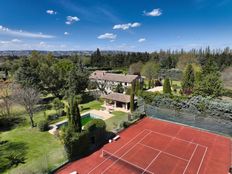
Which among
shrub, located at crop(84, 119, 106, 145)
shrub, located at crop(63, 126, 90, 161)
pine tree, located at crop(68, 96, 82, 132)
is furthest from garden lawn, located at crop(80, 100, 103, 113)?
pine tree, located at crop(68, 96, 82, 132)

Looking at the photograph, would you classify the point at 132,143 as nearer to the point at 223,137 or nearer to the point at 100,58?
the point at 223,137

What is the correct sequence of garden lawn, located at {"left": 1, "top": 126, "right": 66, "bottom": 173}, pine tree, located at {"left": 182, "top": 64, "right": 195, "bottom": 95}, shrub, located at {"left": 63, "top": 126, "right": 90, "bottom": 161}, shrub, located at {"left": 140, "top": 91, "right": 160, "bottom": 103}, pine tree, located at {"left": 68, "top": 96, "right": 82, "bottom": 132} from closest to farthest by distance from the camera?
shrub, located at {"left": 63, "top": 126, "right": 90, "bottom": 161}, garden lawn, located at {"left": 1, "top": 126, "right": 66, "bottom": 173}, pine tree, located at {"left": 68, "top": 96, "right": 82, "bottom": 132}, shrub, located at {"left": 140, "top": 91, "right": 160, "bottom": 103}, pine tree, located at {"left": 182, "top": 64, "right": 195, "bottom": 95}

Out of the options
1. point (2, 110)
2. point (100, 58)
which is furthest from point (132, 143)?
point (100, 58)

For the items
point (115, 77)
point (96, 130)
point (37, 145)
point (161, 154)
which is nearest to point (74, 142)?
point (96, 130)

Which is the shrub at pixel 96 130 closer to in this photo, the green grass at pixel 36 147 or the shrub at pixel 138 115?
the green grass at pixel 36 147

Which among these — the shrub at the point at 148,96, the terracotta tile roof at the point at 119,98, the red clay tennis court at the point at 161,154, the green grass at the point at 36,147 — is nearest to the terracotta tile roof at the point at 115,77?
the terracotta tile roof at the point at 119,98

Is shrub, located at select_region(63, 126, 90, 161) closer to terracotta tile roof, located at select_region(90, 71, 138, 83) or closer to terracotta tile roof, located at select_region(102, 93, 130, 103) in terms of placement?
terracotta tile roof, located at select_region(102, 93, 130, 103)
